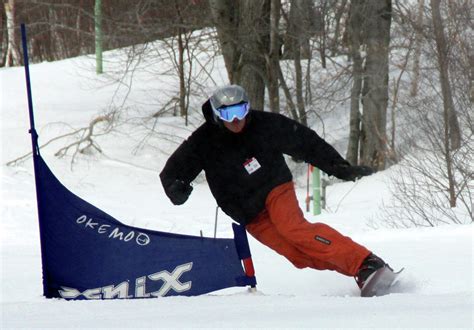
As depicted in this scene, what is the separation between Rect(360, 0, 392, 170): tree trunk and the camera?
18859 millimetres

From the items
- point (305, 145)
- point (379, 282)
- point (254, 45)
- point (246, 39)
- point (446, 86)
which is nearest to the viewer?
point (379, 282)

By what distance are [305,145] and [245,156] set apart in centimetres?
40

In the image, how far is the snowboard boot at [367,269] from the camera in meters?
5.84

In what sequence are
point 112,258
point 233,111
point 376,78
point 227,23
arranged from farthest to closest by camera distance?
point 376,78 < point 227,23 < point 112,258 < point 233,111

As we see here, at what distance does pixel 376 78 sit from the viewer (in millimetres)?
19234

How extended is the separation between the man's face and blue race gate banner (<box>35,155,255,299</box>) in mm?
645

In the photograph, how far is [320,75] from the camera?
21.6 meters

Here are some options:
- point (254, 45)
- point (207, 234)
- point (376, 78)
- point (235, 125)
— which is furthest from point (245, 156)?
point (376, 78)

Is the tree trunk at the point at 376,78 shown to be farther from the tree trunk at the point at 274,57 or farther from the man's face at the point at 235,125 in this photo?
the man's face at the point at 235,125

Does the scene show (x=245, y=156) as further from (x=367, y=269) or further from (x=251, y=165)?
(x=367, y=269)

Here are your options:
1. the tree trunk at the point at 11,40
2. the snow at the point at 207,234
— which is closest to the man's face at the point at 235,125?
the snow at the point at 207,234

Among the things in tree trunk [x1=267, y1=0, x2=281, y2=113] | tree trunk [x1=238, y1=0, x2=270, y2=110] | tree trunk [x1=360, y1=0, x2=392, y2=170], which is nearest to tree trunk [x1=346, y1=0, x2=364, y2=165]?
tree trunk [x1=360, y1=0, x2=392, y2=170]

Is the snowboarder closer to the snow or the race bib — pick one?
the race bib

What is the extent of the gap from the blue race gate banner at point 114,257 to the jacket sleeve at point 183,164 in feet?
1.25
